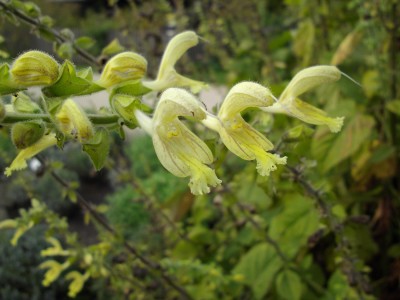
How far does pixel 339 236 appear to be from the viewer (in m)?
1.01

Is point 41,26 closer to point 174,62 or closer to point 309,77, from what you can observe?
point 174,62

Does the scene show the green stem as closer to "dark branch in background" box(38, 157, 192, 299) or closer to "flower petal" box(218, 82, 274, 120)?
"flower petal" box(218, 82, 274, 120)

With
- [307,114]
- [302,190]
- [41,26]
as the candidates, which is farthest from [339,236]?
[41,26]

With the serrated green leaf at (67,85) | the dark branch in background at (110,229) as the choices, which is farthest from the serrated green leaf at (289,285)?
the serrated green leaf at (67,85)

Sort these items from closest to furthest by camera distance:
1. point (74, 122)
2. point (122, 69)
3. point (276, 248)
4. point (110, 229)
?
point (74, 122)
point (122, 69)
point (110, 229)
point (276, 248)

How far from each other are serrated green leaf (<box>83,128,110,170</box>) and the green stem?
0.08 feet

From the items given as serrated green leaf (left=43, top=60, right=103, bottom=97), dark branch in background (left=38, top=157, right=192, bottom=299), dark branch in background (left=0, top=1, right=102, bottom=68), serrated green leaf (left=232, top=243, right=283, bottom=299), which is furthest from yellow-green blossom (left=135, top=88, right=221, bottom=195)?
serrated green leaf (left=232, top=243, right=283, bottom=299)

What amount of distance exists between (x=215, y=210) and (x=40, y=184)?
6.60ft

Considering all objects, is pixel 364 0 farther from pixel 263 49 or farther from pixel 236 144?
pixel 236 144

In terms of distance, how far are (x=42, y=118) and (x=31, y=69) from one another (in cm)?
6

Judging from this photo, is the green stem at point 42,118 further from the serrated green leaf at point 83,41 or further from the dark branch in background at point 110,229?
the dark branch in background at point 110,229

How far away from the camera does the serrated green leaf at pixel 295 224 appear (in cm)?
148

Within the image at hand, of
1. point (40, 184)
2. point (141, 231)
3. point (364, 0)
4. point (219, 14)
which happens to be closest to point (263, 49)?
point (219, 14)

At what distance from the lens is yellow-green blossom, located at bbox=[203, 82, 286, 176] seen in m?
0.61
